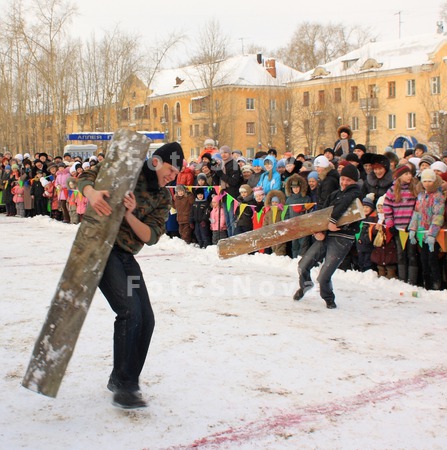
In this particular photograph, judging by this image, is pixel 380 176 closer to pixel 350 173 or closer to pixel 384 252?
pixel 384 252

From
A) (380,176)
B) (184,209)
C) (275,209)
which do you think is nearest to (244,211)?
(275,209)

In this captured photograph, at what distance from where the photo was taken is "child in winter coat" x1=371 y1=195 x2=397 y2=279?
29.4 feet

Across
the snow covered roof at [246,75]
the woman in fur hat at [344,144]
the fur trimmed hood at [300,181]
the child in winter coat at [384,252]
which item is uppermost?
the snow covered roof at [246,75]

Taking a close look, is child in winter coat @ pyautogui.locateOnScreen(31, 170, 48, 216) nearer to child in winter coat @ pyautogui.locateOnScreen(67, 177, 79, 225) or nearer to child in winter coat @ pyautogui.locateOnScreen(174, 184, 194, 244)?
child in winter coat @ pyautogui.locateOnScreen(67, 177, 79, 225)

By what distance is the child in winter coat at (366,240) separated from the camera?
938 cm

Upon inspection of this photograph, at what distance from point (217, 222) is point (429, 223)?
189 inches

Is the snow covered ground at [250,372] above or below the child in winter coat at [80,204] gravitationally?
below

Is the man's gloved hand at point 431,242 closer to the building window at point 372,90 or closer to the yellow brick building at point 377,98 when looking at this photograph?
the yellow brick building at point 377,98

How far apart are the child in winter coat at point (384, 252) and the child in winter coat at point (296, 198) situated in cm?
167

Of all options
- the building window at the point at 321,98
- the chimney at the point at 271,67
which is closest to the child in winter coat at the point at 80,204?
the building window at the point at 321,98

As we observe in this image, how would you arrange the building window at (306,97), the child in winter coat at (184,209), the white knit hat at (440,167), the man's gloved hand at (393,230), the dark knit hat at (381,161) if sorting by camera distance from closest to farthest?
the man's gloved hand at (393,230) → the white knit hat at (440,167) → the dark knit hat at (381,161) → the child in winter coat at (184,209) → the building window at (306,97)

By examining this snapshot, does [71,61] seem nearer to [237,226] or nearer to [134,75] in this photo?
[134,75]

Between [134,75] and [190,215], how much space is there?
32.8 meters

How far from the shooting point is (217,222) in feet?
40.4
